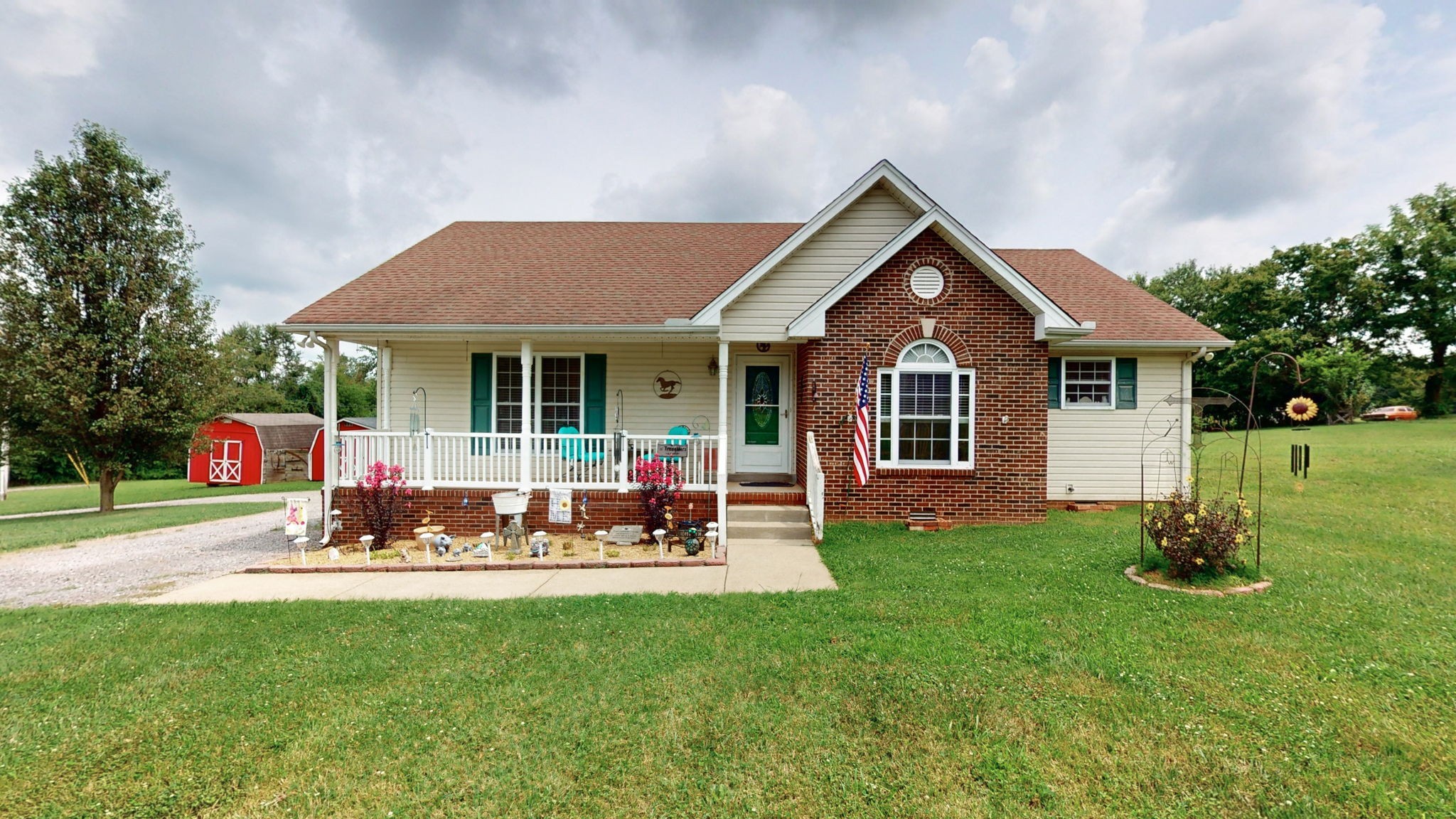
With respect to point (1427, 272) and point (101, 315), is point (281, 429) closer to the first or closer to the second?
point (101, 315)

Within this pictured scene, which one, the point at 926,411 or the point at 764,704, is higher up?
the point at 926,411

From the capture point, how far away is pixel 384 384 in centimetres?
1005

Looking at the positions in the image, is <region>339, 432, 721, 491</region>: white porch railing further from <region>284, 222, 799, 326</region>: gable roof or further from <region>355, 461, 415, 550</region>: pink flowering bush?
<region>284, 222, 799, 326</region>: gable roof

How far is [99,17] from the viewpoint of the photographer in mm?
10211

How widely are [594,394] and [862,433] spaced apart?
16.8ft

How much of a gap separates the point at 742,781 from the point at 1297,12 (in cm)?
1480

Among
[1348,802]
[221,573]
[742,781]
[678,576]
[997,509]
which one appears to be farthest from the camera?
[997,509]

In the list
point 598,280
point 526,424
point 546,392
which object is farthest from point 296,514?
point 598,280

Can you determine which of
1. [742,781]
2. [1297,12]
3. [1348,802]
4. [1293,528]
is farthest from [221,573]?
[1297,12]

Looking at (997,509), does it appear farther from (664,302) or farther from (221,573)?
(221,573)

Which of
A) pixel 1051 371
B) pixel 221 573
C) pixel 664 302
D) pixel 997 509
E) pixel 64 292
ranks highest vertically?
pixel 64 292

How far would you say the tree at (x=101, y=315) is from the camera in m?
13.4

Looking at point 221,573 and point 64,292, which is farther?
point 64,292

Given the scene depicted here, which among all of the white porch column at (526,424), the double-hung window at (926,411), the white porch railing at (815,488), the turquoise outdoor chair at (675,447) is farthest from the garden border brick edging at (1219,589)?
the white porch column at (526,424)
